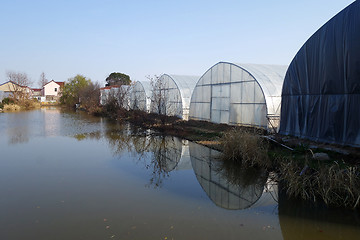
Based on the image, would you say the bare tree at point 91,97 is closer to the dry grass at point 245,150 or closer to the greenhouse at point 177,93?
the greenhouse at point 177,93

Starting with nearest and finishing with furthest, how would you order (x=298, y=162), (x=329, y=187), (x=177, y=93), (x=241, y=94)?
(x=329, y=187)
(x=298, y=162)
(x=241, y=94)
(x=177, y=93)

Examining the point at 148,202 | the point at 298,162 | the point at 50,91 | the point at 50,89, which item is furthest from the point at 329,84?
the point at 50,89

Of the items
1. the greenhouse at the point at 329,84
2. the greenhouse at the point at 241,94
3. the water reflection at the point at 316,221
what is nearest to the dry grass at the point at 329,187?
the water reflection at the point at 316,221

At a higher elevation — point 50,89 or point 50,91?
point 50,89

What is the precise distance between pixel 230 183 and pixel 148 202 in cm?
261

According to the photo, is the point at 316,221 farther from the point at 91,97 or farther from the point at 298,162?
the point at 91,97

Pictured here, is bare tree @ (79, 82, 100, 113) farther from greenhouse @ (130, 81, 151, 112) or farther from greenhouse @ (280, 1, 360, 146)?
greenhouse @ (280, 1, 360, 146)

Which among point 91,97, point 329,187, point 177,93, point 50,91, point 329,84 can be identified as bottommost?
point 329,187

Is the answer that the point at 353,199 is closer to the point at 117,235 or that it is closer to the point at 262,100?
the point at 117,235

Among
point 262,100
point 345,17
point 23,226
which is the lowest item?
point 23,226

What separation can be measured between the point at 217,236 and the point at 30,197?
4505 millimetres

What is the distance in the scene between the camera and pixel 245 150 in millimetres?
9570

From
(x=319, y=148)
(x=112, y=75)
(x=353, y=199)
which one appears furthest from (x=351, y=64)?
(x=112, y=75)

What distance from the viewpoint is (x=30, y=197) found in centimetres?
678
